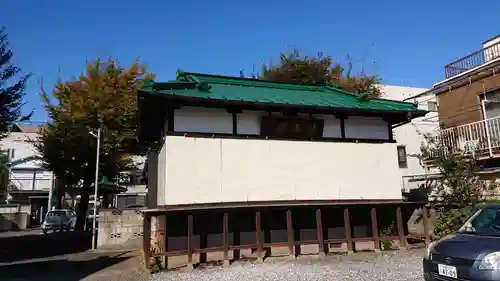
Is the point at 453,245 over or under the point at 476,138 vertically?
under

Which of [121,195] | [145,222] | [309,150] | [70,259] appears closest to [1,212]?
[121,195]

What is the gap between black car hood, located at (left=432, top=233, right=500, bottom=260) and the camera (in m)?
5.52

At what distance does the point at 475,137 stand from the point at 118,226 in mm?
15379

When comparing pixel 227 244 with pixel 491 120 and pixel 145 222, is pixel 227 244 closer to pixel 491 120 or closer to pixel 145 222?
pixel 145 222

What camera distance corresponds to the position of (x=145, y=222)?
10766 mm

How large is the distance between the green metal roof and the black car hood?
6361 mm

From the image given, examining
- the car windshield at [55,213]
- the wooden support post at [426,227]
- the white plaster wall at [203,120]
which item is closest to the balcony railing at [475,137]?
the wooden support post at [426,227]

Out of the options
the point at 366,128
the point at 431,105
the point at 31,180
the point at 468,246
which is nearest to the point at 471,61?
the point at 431,105

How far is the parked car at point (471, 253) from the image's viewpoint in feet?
17.6

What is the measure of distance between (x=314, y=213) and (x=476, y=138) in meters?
7.74

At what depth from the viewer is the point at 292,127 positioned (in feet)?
39.9

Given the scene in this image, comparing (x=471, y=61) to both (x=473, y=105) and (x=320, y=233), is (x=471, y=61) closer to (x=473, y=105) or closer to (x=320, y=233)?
(x=473, y=105)

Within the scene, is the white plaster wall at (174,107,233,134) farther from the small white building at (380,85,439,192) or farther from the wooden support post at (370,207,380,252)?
the small white building at (380,85,439,192)

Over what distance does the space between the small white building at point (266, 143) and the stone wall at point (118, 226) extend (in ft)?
18.7
